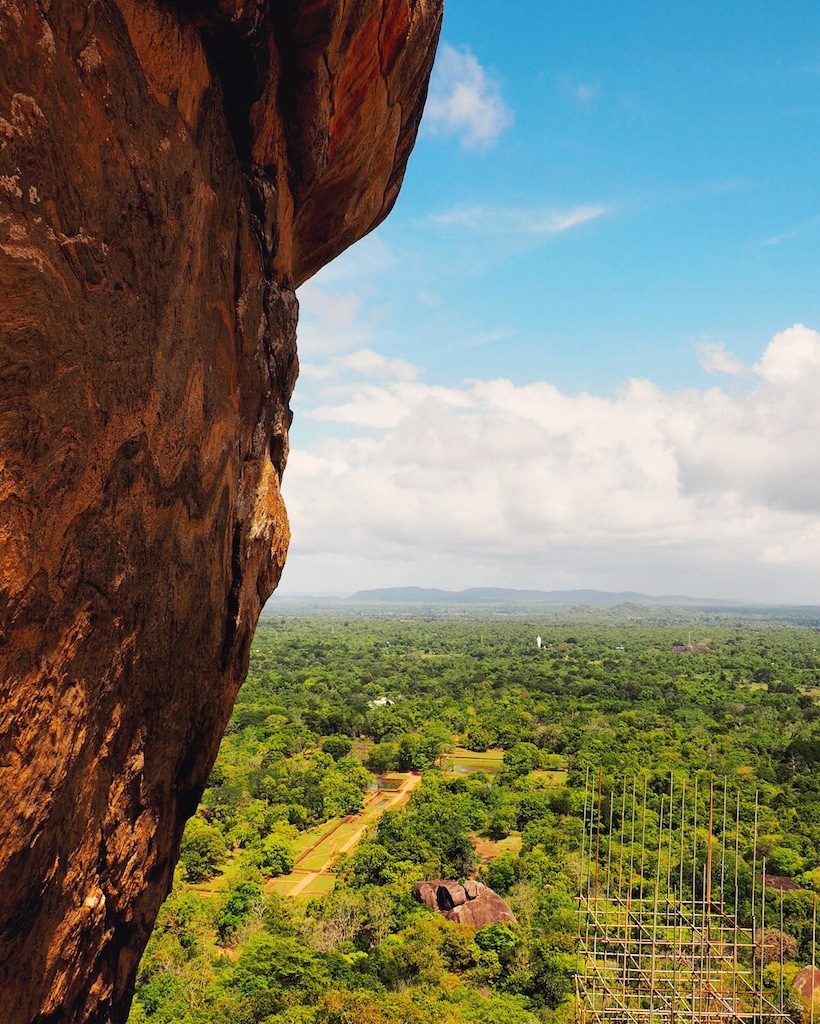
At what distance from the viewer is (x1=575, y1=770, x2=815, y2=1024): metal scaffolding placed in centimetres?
1494

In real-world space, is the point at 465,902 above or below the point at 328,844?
above

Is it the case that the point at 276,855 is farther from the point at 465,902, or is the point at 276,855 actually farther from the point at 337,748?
the point at 337,748

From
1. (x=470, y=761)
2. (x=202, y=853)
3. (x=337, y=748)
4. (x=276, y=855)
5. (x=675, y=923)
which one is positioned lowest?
(x=470, y=761)

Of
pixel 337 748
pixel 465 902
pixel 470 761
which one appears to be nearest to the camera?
pixel 465 902

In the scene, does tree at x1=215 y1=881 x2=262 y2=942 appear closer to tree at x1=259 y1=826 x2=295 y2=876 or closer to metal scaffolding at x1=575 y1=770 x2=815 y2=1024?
tree at x1=259 y1=826 x2=295 y2=876

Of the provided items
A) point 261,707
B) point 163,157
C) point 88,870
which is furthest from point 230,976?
point 261,707

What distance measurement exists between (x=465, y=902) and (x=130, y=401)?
23.0 m

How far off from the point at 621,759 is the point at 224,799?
2273 cm

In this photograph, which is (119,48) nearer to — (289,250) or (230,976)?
(289,250)

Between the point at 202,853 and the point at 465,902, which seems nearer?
the point at 465,902

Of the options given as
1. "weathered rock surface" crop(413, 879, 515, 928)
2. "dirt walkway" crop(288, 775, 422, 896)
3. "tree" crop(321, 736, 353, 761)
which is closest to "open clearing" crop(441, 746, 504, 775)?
"dirt walkway" crop(288, 775, 422, 896)

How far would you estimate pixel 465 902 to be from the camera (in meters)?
22.7

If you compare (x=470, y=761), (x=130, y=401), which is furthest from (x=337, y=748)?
(x=130, y=401)

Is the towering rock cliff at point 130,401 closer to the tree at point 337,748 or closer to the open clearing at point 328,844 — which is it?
the open clearing at point 328,844
